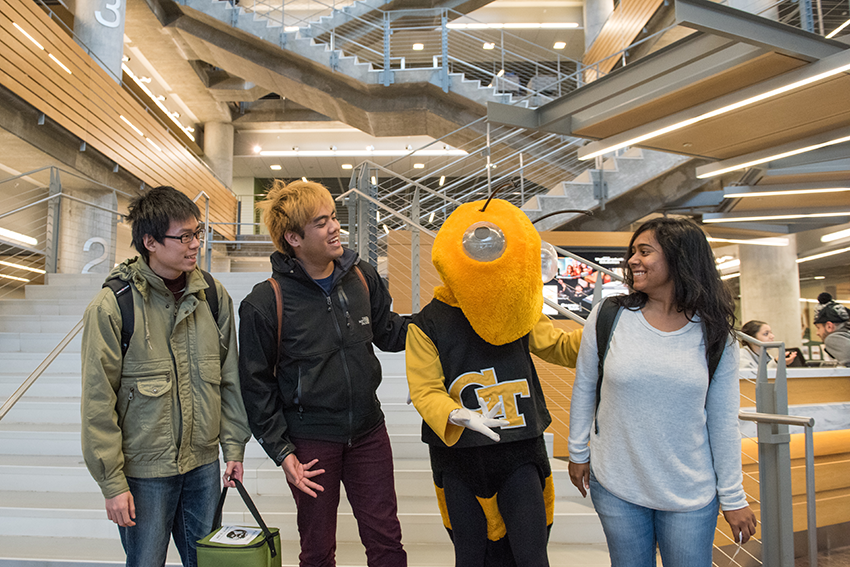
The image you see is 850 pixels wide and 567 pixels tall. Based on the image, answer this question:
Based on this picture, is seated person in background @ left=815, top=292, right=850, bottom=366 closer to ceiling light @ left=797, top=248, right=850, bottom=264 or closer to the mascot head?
the mascot head

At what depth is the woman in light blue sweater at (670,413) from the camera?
131 cm

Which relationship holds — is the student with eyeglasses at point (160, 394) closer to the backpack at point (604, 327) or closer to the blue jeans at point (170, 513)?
the blue jeans at point (170, 513)

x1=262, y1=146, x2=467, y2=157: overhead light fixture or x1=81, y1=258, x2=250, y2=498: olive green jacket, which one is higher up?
x1=262, y1=146, x2=467, y2=157: overhead light fixture

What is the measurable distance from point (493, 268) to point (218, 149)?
541 inches

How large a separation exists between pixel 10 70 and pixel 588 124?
6168mm

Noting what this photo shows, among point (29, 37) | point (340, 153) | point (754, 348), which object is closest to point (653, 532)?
point (754, 348)

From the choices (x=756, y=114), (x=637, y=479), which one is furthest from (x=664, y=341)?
(x=756, y=114)

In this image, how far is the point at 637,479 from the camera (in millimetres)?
1344

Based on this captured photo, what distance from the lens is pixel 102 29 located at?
791 cm

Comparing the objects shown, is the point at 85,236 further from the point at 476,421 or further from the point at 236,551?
the point at 476,421

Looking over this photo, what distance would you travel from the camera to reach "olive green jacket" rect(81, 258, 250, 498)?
4.50 feet

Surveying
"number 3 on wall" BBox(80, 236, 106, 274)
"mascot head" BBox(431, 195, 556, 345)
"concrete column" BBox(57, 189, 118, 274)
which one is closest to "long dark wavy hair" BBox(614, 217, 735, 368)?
"mascot head" BBox(431, 195, 556, 345)

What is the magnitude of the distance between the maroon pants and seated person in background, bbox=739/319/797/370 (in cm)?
309

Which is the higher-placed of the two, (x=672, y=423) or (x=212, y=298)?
(x=212, y=298)
